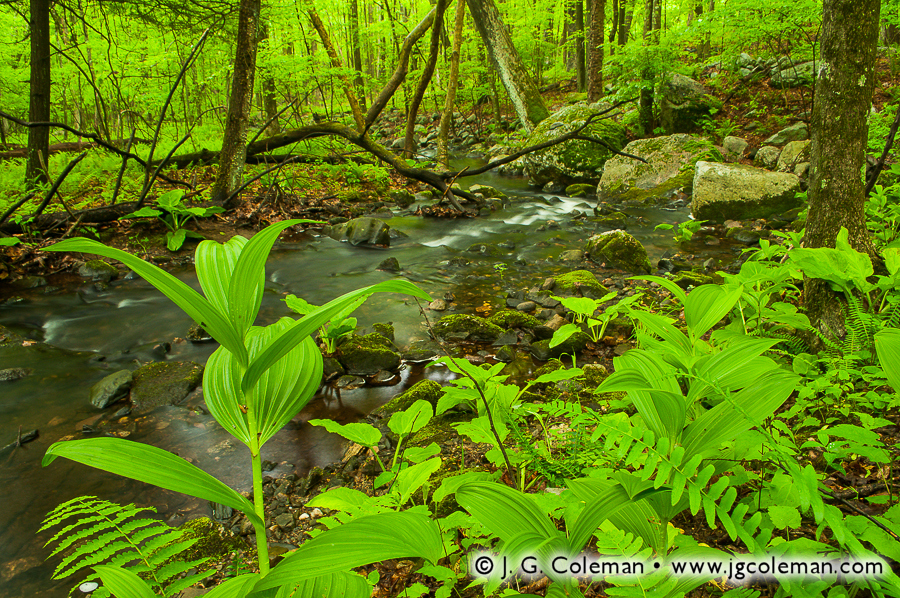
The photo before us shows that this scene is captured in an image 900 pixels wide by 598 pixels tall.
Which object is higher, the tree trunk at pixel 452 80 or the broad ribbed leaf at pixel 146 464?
the tree trunk at pixel 452 80

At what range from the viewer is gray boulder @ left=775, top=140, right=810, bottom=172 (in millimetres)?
9180

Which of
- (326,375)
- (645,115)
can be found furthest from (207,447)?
(645,115)

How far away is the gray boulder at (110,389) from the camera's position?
4.12m

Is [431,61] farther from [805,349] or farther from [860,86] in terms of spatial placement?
[805,349]

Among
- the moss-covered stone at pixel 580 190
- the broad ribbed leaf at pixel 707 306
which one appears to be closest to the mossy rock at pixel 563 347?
the broad ribbed leaf at pixel 707 306

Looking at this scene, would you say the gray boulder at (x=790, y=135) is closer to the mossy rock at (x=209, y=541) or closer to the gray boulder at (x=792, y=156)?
the gray boulder at (x=792, y=156)

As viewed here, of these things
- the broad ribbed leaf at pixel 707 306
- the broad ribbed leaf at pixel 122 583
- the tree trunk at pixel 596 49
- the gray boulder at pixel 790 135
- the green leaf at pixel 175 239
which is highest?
the tree trunk at pixel 596 49

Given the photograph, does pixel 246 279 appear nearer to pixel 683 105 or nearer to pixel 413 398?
pixel 413 398

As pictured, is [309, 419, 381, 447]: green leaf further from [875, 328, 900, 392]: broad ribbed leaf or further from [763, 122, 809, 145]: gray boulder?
[763, 122, 809, 145]: gray boulder

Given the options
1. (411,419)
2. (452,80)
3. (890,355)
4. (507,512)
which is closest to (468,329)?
(411,419)

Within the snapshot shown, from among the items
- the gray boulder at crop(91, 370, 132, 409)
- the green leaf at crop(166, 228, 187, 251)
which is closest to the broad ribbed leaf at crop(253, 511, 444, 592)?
the gray boulder at crop(91, 370, 132, 409)

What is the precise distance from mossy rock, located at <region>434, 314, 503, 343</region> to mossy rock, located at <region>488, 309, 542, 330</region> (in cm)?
17

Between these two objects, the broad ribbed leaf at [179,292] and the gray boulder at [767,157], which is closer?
the broad ribbed leaf at [179,292]

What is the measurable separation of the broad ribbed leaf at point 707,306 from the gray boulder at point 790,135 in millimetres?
10217
